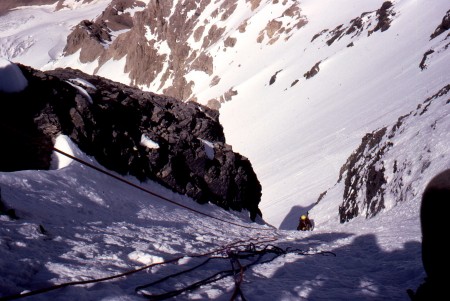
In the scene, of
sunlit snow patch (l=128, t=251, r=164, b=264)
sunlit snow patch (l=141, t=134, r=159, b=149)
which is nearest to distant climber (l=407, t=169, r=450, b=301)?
sunlit snow patch (l=128, t=251, r=164, b=264)

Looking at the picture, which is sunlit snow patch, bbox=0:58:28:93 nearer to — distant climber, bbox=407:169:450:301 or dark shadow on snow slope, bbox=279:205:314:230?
distant climber, bbox=407:169:450:301

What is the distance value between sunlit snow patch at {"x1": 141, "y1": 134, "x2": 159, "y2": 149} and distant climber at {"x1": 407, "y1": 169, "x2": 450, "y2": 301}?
1031 centimetres

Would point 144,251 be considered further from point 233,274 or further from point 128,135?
point 128,135

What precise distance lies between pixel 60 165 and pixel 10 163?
1.21 meters

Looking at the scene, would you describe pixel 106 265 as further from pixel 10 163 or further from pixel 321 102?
pixel 321 102

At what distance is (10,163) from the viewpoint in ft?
27.6

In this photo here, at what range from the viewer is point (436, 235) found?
3291mm

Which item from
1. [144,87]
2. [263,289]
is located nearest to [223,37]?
[144,87]

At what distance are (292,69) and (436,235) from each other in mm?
43675

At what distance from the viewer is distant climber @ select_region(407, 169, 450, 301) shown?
3191 mm

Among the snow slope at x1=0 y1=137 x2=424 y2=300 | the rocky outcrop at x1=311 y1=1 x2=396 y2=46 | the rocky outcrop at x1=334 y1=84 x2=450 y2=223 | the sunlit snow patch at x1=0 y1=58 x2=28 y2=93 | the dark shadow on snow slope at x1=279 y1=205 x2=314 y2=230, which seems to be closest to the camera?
the snow slope at x1=0 y1=137 x2=424 y2=300

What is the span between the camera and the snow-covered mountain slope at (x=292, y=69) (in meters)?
22.2

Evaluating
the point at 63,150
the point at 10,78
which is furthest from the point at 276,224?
the point at 10,78

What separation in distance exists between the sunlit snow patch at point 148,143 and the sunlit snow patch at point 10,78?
3.84 meters
